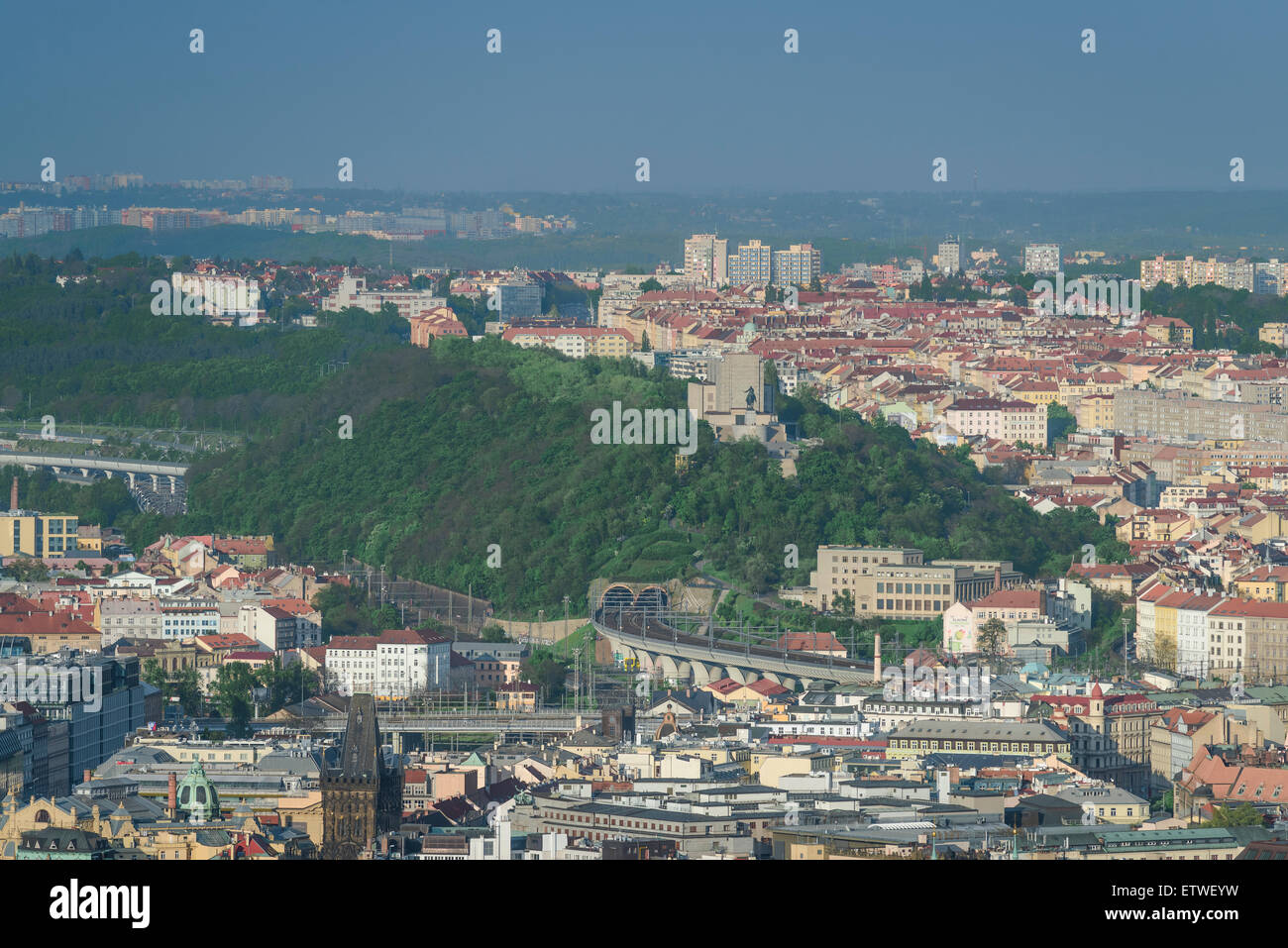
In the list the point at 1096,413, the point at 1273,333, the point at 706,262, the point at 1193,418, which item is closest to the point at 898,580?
the point at 1193,418

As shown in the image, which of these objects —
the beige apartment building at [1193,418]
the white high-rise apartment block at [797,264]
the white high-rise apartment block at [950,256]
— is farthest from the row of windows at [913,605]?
the white high-rise apartment block at [950,256]

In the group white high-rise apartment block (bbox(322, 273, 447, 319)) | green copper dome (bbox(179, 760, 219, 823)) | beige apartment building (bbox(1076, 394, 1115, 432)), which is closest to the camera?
green copper dome (bbox(179, 760, 219, 823))

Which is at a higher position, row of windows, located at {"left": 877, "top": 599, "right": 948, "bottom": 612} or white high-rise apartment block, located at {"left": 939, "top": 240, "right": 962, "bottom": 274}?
white high-rise apartment block, located at {"left": 939, "top": 240, "right": 962, "bottom": 274}

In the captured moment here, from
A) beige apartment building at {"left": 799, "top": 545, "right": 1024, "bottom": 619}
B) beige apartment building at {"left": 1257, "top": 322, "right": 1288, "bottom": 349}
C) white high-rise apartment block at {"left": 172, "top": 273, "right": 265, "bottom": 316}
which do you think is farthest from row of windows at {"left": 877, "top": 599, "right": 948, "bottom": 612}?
white high-rise apartment block at {"left": 172, "top": 273, "right": 265, "bottom": 316}

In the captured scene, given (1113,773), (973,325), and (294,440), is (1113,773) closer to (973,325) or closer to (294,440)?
Answer: (294,440)

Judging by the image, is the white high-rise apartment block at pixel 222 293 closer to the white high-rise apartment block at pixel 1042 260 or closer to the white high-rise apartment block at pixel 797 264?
the white high-rise apartment block at pixel 797 264

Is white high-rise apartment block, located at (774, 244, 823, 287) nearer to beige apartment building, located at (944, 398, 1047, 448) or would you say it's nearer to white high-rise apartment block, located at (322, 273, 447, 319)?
white high-rise apartment block, located at (322, 273, 447, 319)

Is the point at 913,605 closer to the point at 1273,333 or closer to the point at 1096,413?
the point at 1096,413
